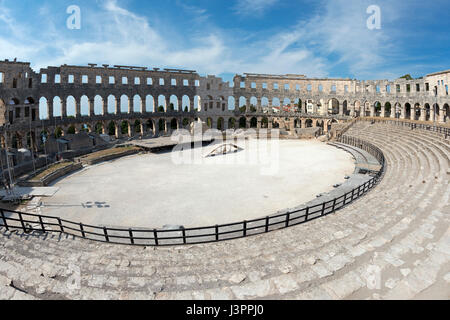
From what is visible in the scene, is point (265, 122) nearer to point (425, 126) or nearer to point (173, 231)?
point (425, 126)

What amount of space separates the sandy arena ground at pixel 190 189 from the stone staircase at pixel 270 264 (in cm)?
477

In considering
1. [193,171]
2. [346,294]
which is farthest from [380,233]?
[193,171]

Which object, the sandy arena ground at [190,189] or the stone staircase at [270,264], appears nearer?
the stone staircase at [270,264]

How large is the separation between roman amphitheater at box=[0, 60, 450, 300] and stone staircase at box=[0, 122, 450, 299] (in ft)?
0.18

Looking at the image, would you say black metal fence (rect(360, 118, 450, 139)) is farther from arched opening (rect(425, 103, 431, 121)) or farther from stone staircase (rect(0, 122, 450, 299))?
stone staircase (rect(0, 122, 450, 299))

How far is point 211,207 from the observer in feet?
60.1

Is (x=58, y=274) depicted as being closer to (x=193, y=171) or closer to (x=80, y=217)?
(x=80, y=217)

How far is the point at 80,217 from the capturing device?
56.3 feet

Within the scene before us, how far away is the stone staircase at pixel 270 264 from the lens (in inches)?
309

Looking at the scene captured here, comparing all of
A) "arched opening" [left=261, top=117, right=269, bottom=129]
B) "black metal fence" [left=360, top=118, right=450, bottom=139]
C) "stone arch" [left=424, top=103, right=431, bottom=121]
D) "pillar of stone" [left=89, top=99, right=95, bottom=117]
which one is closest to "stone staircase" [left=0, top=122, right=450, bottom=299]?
"black metal fence" [left=360, top=118, right=450, bottom=139]

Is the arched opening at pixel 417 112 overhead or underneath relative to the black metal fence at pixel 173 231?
overhead

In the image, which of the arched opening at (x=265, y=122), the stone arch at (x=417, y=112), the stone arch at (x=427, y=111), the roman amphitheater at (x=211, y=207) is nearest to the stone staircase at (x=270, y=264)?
the roman amphitheater at (x=211, y=207)

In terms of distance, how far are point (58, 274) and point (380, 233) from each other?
11.4m

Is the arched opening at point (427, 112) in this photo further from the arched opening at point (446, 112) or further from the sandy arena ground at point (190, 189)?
the sandy arena ground at point (190, 189)
